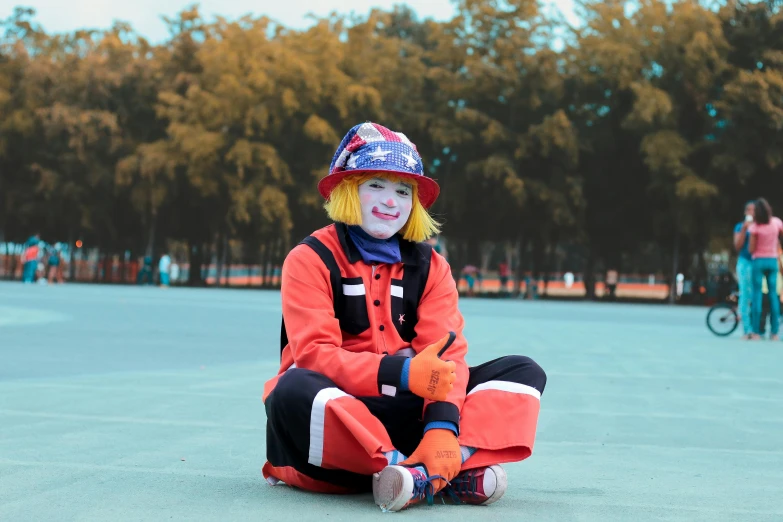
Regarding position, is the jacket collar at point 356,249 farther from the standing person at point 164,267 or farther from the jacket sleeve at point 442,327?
the standing person at point 164,267

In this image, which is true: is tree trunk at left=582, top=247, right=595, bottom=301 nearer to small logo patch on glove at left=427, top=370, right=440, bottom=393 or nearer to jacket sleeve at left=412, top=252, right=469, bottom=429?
jacket sleeve at left=412, top=252, right=469, bottom=429

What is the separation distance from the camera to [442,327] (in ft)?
13.6

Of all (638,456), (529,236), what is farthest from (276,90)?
(638,456)

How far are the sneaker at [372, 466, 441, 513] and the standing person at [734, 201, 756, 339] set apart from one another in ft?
41.2

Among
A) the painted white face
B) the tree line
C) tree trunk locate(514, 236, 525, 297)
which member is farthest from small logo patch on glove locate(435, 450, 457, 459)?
tree trunk locate(514, 236, 525, 297)

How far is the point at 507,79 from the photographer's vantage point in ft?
130

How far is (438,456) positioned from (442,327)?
583 millimetres

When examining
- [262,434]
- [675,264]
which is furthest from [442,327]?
[675,264]

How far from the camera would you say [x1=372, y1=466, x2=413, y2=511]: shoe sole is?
357 centimetres

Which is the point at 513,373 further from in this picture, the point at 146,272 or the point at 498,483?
the point at 146,272

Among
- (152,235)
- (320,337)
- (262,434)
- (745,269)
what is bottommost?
(262,434)

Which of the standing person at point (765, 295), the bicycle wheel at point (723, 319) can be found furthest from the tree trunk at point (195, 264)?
the standing person at point (765, 295)

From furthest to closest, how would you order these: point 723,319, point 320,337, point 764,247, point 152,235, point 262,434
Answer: point 152,235
point 723,319
point 764,247
point 262,434
point 320,337

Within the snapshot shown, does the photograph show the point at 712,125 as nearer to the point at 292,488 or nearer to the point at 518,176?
the point at 518,176
